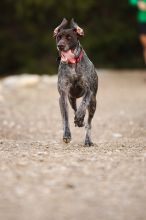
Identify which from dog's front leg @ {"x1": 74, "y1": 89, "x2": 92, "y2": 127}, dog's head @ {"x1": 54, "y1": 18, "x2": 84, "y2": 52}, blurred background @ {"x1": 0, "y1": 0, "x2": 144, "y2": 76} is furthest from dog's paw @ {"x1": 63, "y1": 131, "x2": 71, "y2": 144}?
blurred background @ {"x1": 0, "y1": 0, "x2": 144, "y2": 76}

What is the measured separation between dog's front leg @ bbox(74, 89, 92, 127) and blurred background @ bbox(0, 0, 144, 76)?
13590 millimetres

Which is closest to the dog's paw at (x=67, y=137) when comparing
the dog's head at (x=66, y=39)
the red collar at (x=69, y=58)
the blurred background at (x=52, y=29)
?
the red collar at (x=69, y=58)

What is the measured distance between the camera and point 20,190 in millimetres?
5781

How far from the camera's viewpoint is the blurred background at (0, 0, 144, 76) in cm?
2275

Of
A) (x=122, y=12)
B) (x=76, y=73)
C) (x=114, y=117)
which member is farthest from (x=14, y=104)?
(x=122, y=12)

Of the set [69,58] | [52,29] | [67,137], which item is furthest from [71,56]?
[52,29]

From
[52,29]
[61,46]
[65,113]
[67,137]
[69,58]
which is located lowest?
[67,137]

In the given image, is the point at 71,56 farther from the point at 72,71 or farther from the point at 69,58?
the point at 72,71

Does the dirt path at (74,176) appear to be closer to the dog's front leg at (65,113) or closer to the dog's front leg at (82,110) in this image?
the dog's front leg at (65,113)

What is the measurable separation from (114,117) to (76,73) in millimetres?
5166

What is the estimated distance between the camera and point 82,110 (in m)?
8.59

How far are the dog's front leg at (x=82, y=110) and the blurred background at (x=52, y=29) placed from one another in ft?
44.6

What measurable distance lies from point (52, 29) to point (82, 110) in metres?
15.2

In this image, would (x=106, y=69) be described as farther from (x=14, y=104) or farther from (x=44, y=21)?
(x=14, y=104)
